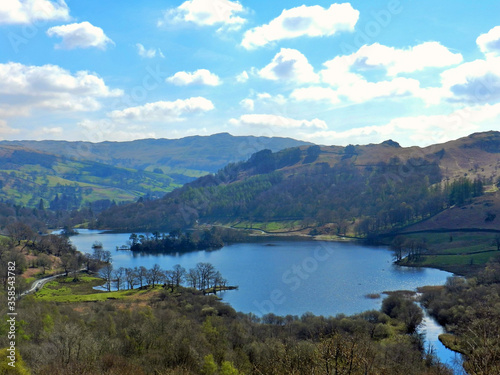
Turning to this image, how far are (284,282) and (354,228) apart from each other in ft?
302

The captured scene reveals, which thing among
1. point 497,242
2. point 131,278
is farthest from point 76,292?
point 497,242

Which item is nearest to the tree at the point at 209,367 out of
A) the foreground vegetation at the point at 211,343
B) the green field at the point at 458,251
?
the foreground vegetation at the point at 211,343

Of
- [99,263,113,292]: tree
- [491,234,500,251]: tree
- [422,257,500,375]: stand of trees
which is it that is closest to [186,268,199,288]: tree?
[99,263,113,292]: tree

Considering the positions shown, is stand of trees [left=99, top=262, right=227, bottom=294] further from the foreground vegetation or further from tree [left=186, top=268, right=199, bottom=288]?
the foreground vegetation

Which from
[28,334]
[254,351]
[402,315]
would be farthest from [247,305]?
[28,334]

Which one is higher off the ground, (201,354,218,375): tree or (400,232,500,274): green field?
(201,354,218,375): tree

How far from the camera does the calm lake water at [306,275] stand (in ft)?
260

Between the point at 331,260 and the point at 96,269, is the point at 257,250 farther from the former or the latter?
the point at 96,269

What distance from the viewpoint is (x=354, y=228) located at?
182250 millimetres

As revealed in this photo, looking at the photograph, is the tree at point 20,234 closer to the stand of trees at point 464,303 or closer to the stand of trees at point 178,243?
the stand of trees at point 178,243

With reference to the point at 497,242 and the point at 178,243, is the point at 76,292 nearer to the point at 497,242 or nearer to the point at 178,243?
the point at 178,243

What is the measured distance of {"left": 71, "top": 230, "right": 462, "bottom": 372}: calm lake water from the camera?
79.3m

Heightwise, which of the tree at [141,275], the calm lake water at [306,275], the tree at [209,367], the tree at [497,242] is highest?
the tree at [209,367]

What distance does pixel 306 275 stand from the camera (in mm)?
104188
